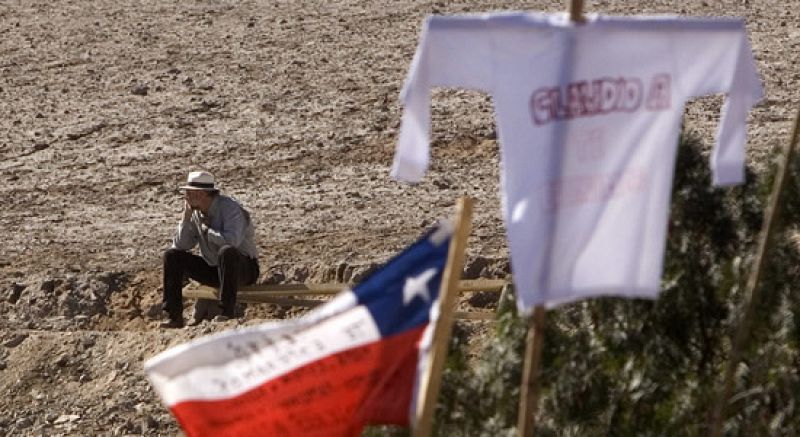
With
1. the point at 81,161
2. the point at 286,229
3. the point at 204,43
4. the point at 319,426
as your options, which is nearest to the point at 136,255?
the point at 286,229

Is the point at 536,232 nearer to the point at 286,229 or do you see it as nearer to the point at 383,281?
the point at 383,281

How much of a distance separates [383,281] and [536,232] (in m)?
0.73

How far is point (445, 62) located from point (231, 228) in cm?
689

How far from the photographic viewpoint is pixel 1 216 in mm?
16938

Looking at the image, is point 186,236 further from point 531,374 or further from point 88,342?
point 531,374

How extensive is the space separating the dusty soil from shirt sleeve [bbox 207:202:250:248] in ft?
2.19

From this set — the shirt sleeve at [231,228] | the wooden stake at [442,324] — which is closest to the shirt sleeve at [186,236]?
the shirt sleeve at [231,228]

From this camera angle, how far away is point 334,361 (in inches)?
288

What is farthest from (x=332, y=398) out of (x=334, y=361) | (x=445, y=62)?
(x=445, y=62)

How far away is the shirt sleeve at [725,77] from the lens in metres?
7.19

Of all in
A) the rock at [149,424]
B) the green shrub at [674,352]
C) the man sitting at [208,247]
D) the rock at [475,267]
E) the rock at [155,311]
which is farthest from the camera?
the rock at [155,311]

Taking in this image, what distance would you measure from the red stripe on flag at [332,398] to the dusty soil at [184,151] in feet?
A: 12.9

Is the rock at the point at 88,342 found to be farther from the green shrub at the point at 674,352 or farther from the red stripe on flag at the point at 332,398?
the red stripe on flag at the point at 332,398

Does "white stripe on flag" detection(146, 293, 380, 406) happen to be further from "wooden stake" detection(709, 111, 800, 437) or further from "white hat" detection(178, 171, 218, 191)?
"white hat" detection(178, 171, 218, 191)
